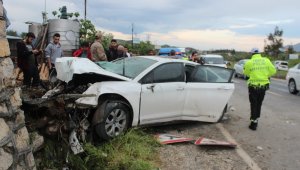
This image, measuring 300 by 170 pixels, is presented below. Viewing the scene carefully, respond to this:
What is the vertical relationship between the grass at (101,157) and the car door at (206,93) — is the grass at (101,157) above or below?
below

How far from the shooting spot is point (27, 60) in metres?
9.45

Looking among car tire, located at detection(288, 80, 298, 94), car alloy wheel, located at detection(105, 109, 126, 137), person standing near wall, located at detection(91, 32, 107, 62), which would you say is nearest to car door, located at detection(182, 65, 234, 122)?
car alloy wheel, located at detection(105, 109, 126, 137)

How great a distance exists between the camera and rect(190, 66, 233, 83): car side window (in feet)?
26.1

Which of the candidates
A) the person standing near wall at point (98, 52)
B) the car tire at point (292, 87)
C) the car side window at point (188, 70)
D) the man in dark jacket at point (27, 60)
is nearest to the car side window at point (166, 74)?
the car side window at point (188, 70)

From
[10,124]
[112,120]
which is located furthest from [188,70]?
[10,124]

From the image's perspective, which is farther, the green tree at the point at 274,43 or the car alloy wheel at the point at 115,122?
the green tree at the point at 274,43

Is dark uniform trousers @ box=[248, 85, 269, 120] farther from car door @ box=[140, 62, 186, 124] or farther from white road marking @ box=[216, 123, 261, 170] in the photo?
car door @ box=[140, 62, 186, 124]

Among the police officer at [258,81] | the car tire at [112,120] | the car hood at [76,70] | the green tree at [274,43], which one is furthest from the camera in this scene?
the green tree at [274,43]

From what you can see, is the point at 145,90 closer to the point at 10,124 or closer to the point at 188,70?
the point at 188,70

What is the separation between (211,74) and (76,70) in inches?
126

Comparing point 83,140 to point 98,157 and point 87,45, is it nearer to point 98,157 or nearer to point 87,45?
point 98,157

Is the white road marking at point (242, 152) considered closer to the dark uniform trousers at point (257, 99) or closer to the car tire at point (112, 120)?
the dark uniform trousers at point (257, 99)

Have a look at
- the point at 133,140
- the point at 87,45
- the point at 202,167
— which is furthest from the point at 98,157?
the point at 87,45

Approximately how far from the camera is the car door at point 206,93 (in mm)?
7727
